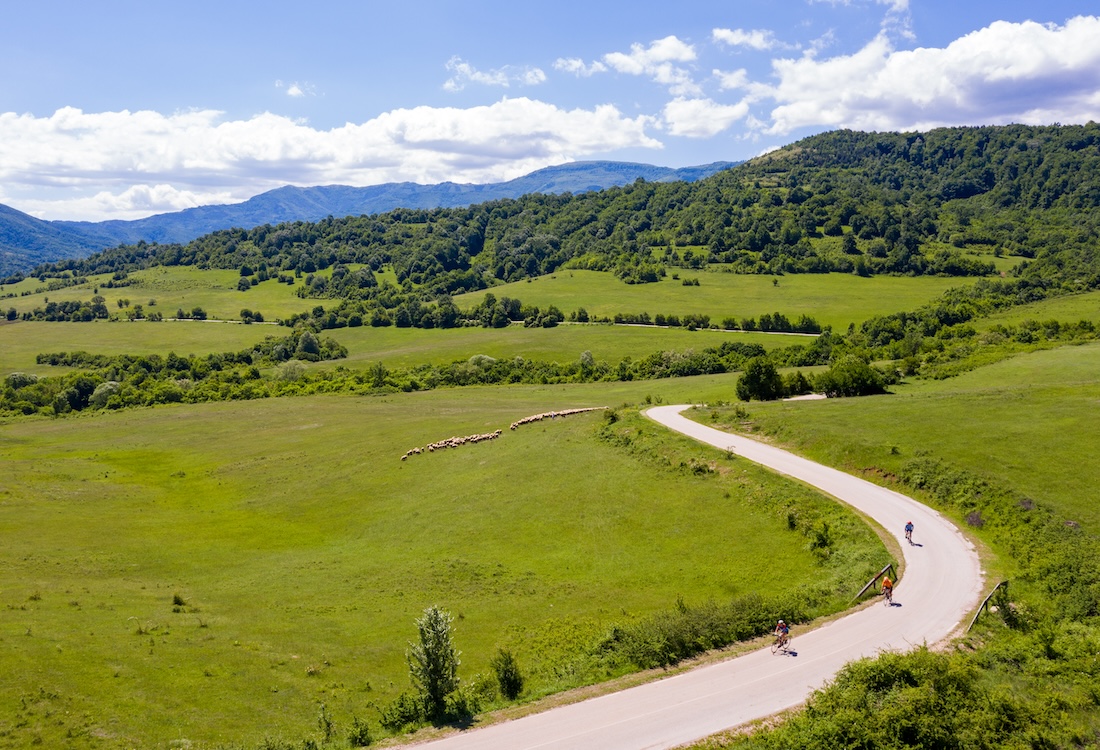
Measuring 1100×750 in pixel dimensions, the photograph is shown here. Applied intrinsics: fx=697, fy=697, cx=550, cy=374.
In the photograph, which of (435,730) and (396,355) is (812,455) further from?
(396,355)

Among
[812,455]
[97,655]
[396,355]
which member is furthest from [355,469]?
[396,355]

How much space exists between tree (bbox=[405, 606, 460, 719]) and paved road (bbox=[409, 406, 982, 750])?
8.28 feet

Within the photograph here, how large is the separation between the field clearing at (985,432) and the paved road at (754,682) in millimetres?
10594

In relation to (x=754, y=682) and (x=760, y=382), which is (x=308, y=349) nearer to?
(x=760, y=382)

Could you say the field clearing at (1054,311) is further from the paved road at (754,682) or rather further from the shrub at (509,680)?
the shrub at (509,680)

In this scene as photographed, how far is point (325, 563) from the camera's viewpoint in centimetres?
5022

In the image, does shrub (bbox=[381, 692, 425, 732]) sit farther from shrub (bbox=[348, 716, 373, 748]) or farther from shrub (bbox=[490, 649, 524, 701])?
shrub (bbox=[490, 649, 524, 701])

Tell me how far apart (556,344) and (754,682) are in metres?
138

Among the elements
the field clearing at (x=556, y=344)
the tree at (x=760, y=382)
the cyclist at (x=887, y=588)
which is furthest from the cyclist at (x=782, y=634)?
the field clearing at (x=556, y=344)

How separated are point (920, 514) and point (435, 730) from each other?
115 ft

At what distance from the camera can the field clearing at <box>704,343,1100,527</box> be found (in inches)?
1817

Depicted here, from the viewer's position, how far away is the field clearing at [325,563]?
31141 mm

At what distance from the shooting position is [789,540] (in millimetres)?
44688

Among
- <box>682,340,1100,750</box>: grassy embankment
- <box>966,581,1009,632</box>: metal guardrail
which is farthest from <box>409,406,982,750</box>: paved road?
<box>682,340,1100,750</box>: grassy embankment
